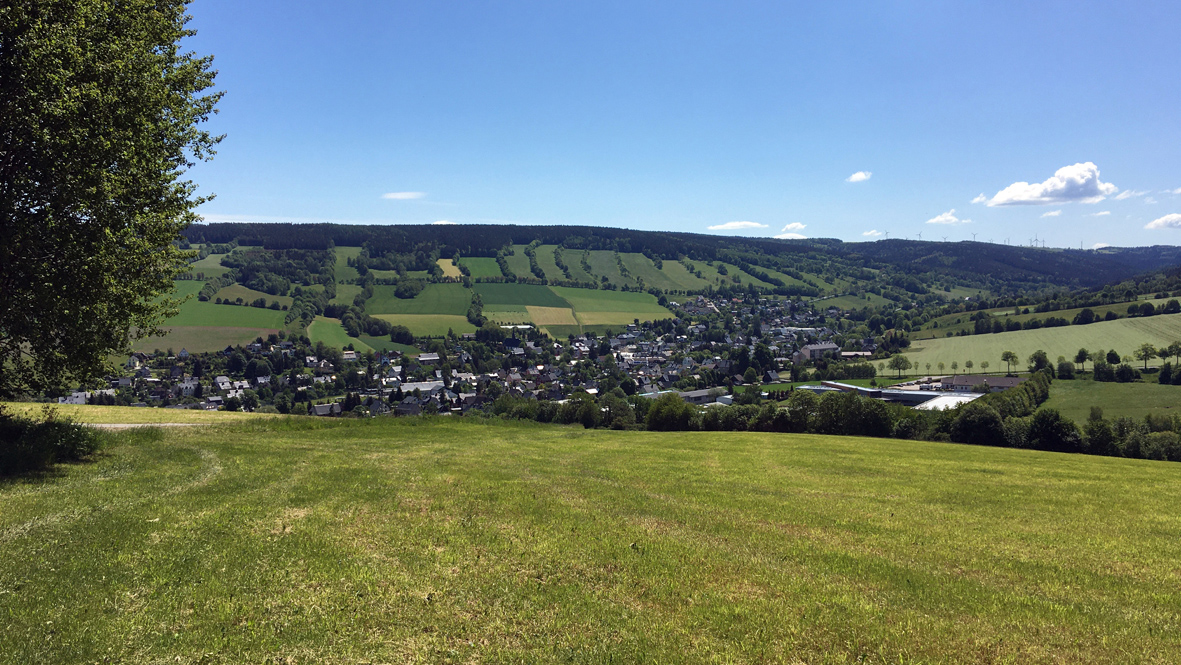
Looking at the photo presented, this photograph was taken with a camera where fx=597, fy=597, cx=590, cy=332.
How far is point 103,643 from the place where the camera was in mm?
8008

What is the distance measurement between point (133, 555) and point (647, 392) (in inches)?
4362

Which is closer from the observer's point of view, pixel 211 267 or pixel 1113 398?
pixel 1113 398

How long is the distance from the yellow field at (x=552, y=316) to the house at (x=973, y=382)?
317 feet

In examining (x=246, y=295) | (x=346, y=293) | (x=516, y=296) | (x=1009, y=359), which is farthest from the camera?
(x=516, y=296)

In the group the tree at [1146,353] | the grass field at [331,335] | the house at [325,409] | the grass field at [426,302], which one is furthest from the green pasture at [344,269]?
the tree at [1146,353]

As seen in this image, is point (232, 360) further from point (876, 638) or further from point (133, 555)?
point (876, 638)

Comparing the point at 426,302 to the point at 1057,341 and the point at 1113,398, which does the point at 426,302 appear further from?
the point at 1057,341

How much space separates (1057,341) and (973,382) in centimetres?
3405

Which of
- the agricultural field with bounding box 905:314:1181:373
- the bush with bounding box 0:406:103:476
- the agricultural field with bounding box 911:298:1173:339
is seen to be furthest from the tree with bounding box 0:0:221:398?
the agricultural field with bounding box 911:298:1173:339

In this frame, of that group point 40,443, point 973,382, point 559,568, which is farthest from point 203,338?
point 973,382

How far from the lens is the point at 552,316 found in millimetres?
176000

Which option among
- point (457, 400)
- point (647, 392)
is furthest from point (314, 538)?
point (647, 392)

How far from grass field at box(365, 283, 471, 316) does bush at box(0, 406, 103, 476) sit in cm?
14198

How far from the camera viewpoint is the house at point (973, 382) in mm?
98500
